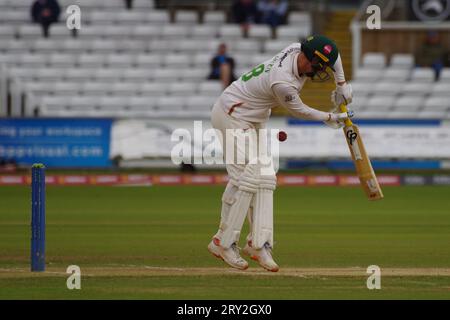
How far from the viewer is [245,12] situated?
25.8 meters

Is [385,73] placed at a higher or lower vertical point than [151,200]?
higher

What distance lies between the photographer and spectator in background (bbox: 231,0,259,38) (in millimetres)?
25672

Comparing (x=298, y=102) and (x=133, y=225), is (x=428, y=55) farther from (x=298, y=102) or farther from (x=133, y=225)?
(x=298, y=102)

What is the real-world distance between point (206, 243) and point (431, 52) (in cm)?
1428

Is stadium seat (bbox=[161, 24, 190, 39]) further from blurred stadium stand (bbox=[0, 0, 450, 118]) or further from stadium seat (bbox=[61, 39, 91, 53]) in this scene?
stadium seat (bbox=[61, 39, 91, 53])

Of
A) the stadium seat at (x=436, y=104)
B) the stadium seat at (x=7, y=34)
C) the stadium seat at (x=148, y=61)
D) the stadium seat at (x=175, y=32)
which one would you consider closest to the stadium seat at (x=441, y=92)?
the stadium seat at (x=436, y=104)

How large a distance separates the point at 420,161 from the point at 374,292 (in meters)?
13.0

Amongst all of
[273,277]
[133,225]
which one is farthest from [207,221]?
[273,277]

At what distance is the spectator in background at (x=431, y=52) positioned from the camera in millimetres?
24578

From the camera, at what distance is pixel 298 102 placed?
902 cm

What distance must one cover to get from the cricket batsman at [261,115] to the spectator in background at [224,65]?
1329cm

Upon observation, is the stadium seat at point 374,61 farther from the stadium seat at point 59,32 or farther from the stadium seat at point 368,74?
the stadium seat at point 59,32

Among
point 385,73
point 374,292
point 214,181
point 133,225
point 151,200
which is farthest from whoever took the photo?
point 385,73

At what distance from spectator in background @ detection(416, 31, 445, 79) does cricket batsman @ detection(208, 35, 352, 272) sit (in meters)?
15.7
